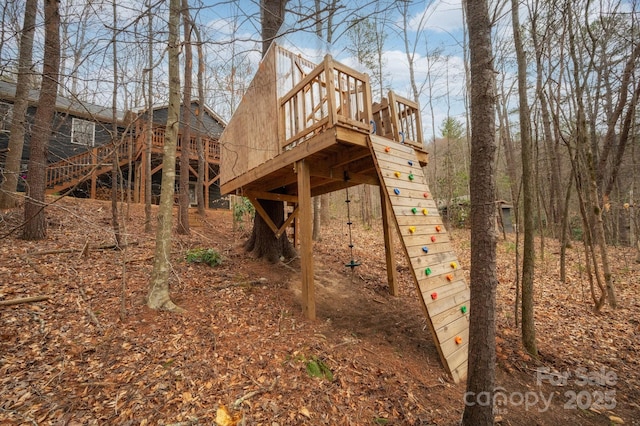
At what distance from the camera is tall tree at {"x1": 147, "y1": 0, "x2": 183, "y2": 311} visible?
11.5 feet

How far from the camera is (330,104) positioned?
11.1ft

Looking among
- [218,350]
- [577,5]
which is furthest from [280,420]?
[577,5]

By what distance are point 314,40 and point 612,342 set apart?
22.2 ft

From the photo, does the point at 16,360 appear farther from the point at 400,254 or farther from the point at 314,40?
the point at 400,254

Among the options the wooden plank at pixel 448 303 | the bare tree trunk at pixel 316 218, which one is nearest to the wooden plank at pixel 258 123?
the wooden plank at pixel 448 303

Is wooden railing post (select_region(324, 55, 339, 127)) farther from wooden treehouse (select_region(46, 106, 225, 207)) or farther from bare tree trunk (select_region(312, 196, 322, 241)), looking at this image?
wooden treehouse (select_region(46, 106, 225, 207))

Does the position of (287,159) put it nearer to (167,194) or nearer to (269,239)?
(167,194)

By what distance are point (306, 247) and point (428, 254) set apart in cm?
171

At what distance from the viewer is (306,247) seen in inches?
156

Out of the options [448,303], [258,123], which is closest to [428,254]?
[448,303]

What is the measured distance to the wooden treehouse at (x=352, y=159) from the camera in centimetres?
329

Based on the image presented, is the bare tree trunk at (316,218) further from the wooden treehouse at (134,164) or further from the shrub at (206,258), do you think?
the wooden treehouse at (134,164)

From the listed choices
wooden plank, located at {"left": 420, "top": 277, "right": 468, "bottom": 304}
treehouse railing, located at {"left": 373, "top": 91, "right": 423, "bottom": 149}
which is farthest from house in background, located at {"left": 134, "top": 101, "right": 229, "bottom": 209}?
wooden plank, located at {"left": 420, "top": 277, "right": 468, "bottom": 304}

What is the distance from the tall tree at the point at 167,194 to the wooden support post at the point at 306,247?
5.61 feet
